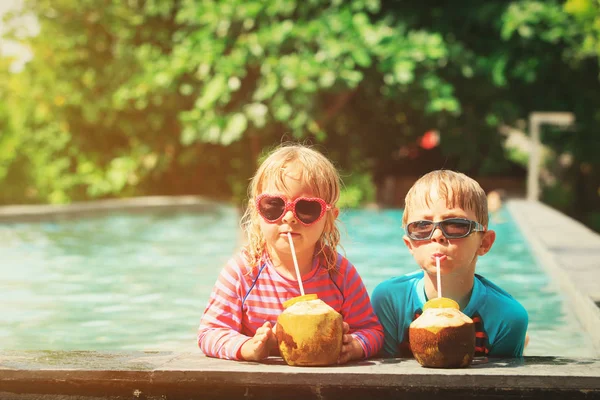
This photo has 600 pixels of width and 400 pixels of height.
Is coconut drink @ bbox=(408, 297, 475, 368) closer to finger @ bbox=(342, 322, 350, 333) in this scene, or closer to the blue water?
finger @ bbox=(342, 322, 350, 333)

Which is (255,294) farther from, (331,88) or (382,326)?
(331,88)

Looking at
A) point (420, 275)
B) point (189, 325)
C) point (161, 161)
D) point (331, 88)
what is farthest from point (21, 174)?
point (420, 275)

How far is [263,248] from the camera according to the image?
3.38 m

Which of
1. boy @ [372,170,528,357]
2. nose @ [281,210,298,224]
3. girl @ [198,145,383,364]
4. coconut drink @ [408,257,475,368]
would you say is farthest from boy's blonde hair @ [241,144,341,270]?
coconut drink @ [408,257,475,368]

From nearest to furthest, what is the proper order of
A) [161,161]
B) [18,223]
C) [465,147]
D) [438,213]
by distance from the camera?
[438,213], [18,223], [465,147], [161,161]

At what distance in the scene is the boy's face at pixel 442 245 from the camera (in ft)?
10.7

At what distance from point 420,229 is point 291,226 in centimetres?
46

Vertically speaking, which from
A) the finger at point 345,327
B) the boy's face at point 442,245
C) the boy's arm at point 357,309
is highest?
the boy's face at point 442,245

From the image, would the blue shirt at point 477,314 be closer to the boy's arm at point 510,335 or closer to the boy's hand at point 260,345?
the boy's arm at point 510,335

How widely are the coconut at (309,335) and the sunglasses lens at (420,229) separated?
457 mm

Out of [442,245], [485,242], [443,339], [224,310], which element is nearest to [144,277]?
[224,310]

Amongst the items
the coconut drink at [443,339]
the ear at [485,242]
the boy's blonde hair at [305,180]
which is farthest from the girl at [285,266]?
the ear at [485,242]

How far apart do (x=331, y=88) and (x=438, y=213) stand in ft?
35.0

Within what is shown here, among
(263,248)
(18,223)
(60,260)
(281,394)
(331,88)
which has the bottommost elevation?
(281,394)
